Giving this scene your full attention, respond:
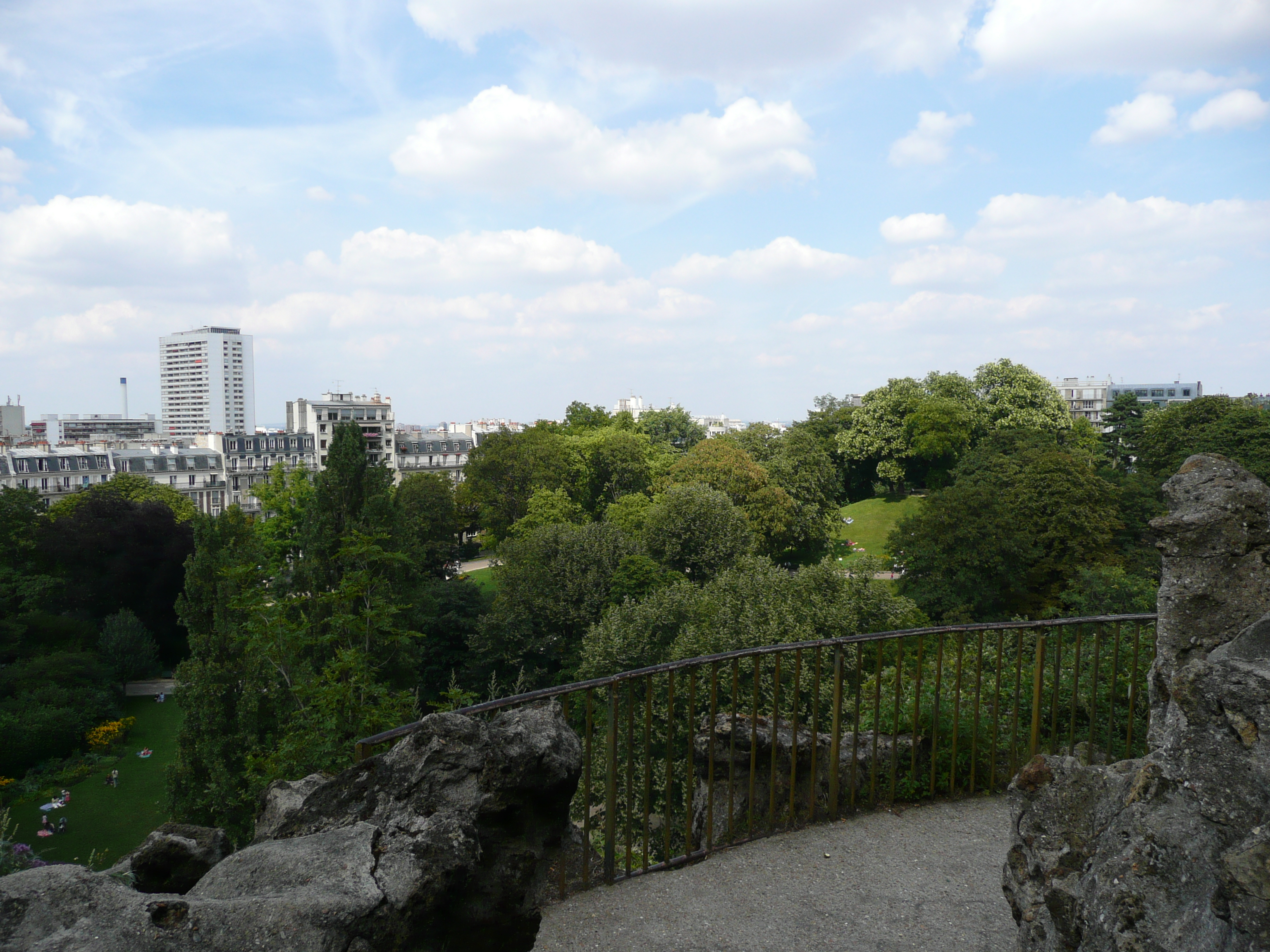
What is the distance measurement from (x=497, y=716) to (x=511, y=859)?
0.80m

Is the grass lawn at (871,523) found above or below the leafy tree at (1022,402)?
below

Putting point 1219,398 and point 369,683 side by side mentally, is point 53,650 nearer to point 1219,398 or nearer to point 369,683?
point 369,683

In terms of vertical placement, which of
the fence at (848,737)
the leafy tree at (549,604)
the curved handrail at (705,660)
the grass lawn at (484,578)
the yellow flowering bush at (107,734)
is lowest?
the yellow flowering bush at (107,734)

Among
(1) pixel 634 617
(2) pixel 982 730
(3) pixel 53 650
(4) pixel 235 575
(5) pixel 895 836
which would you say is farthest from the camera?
(3) pixel 53 650

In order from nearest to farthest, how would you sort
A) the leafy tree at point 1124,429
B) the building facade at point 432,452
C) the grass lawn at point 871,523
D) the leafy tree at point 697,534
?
the leafy tree at point 697,534, the grass lawn at point 871,523, the leafy tree at point 1124,429, the building facade at point 432,452

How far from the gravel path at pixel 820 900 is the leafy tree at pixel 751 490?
37520 millimetres

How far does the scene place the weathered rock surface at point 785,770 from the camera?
639 centimetres

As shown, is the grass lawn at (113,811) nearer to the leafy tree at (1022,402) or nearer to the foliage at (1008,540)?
the foliage at (1008,540)

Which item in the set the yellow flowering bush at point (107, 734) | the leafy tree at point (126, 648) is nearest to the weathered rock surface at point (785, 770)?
the yellow flowering bush at point (107, 734)

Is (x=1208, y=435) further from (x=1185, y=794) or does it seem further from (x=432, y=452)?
(x=432, y=452)

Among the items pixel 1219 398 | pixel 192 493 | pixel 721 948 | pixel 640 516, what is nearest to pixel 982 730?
A: pixel 721 948

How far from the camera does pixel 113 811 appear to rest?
26328mm

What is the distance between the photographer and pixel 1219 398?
1812 inches

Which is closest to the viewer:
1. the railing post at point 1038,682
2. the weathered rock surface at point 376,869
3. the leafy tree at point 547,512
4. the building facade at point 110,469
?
the weathered rock surface at point 376,869
